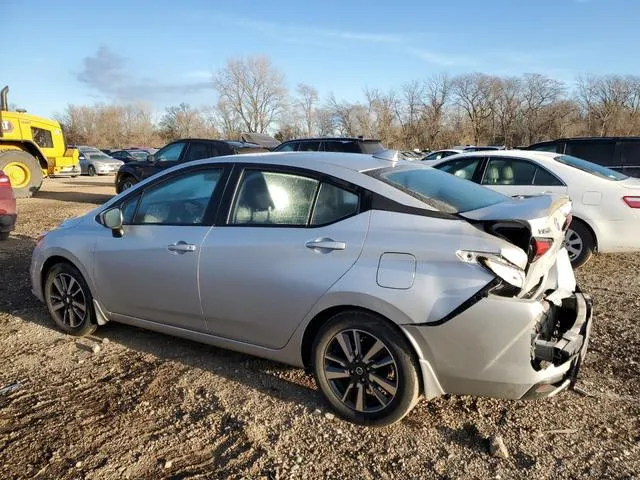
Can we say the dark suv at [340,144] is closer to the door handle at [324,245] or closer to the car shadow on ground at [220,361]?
the car shadow on ground at [220,361]

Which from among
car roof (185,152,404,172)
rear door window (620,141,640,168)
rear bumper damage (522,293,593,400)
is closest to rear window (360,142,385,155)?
rear door window (620,141,640,168)

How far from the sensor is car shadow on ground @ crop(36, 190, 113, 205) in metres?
15.3

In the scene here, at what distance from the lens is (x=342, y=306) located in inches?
118

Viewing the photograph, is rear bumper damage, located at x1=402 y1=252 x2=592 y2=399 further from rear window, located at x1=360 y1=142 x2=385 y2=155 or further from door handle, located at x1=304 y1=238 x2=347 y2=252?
rear window, located at x1=360 y1=142 x2=385 y2=155

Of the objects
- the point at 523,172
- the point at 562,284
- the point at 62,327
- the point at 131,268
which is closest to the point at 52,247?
the point at 62,327

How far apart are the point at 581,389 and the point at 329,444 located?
1787 mm

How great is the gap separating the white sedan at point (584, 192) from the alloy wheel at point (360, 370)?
4.45m

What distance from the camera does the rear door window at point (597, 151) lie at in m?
10.1

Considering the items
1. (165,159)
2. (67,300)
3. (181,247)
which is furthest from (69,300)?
(165,159)

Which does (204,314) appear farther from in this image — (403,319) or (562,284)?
(562,284)

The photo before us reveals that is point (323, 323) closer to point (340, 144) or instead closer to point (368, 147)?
point (368, 147)

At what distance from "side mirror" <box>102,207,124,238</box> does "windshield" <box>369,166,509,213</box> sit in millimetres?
2070

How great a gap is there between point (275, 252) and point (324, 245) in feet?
1.19

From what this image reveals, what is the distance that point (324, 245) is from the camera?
3.07 metres
